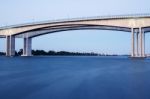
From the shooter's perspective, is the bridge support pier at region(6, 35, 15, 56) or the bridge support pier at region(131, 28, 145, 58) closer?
the bridge support pier at region(131, 28, 145, 58)

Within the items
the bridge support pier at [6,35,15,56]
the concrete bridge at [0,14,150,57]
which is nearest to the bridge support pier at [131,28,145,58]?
the concrete bridge at [0,14,150,57]

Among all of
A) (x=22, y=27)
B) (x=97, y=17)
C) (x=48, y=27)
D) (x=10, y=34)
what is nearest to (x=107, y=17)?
(x=97, y=17)

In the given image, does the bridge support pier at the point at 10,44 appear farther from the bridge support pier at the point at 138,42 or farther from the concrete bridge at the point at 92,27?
the bridge support pier at the point at 138,42

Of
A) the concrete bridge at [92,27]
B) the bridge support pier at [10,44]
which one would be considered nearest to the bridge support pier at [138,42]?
the concrete bridge at [92,27]

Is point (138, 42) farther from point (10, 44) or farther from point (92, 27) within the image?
point (10, 44)

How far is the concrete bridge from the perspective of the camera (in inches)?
1670

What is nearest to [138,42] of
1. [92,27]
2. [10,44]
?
[92,27]

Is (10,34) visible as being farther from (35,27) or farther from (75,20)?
(75,20)

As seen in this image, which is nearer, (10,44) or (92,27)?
(92,27)

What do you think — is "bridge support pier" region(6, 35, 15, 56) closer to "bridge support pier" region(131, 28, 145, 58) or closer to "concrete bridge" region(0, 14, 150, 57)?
"concrete bridge" region(0, 14, 150, 57)

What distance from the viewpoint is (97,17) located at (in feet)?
147

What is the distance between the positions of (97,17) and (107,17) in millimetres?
1873

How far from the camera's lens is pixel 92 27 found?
49719mm

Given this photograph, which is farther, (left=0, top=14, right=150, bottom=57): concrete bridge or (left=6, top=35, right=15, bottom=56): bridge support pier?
(left=6, top=35, right=15, bottom=56): bridge support pier
